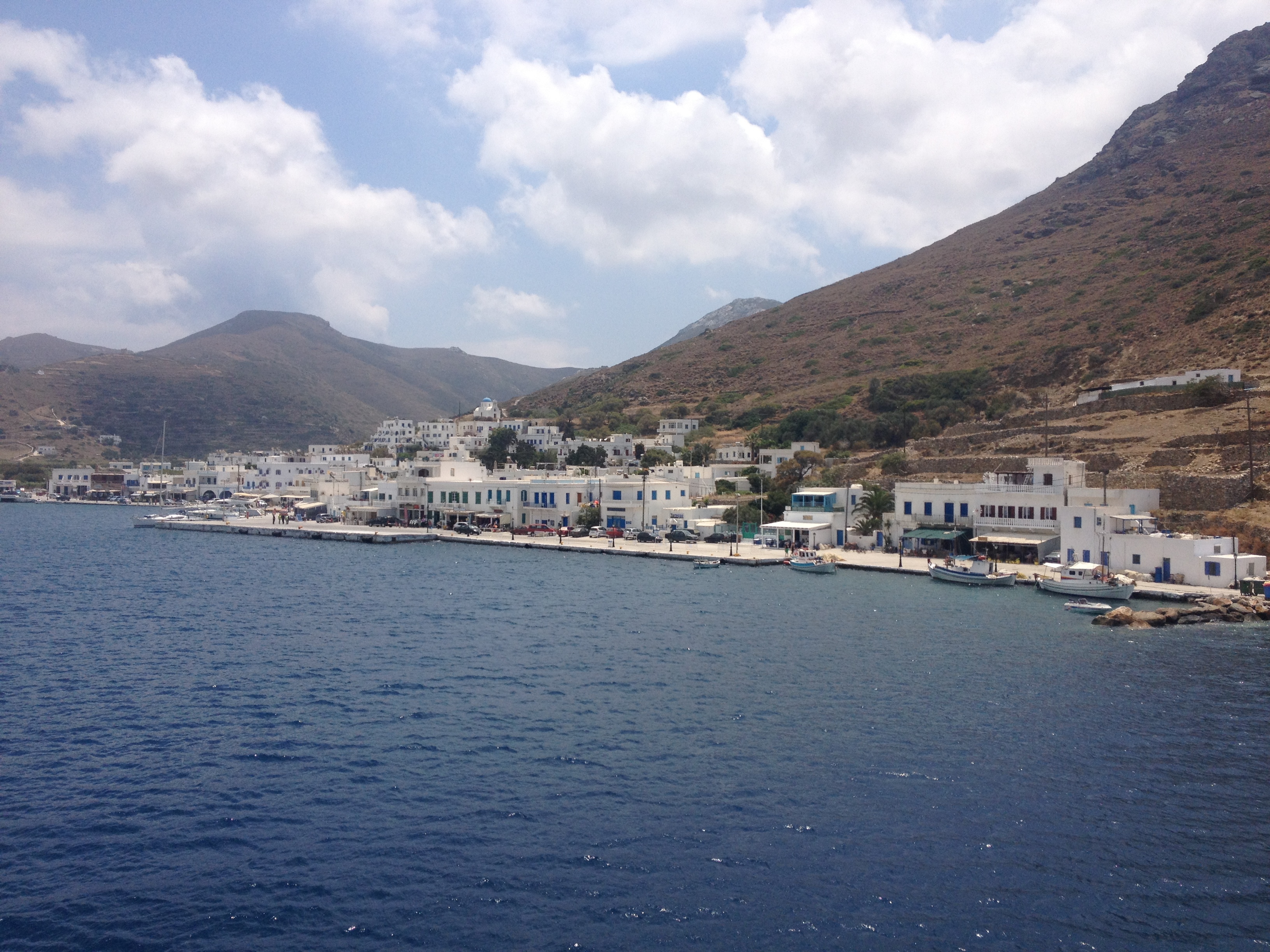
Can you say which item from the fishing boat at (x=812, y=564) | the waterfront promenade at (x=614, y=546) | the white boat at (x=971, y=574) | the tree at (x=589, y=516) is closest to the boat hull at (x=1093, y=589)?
the waterfront promenade at (x=614, y=546)

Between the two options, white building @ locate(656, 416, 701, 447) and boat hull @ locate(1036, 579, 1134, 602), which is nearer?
boat hull @ locate(1036, 579, 1134, 602)

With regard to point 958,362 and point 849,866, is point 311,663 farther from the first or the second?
point 958,362

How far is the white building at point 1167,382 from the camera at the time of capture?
56.8 m

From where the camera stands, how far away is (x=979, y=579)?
40.2m

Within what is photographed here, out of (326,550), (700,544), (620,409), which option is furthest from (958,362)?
(326,550)

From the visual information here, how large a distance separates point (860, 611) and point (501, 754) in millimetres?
19909

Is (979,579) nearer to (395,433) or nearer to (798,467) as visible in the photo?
(798,467)

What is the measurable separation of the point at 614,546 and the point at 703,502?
1516 cm

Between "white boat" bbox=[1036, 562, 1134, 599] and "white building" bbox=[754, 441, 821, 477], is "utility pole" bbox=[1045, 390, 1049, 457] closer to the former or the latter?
"white boat" bbox=[1036, 562, 1134, 599]

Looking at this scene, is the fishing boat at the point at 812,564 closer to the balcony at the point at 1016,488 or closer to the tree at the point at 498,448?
the balcony at the point at 1016,488

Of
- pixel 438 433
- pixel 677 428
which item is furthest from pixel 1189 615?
pixel 438 433

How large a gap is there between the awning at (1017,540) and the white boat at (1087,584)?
6.03m

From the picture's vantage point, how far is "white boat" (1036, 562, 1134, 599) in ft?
114

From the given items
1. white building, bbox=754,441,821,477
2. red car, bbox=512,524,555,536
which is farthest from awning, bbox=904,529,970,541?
red car, bbox=512,524,555,536
